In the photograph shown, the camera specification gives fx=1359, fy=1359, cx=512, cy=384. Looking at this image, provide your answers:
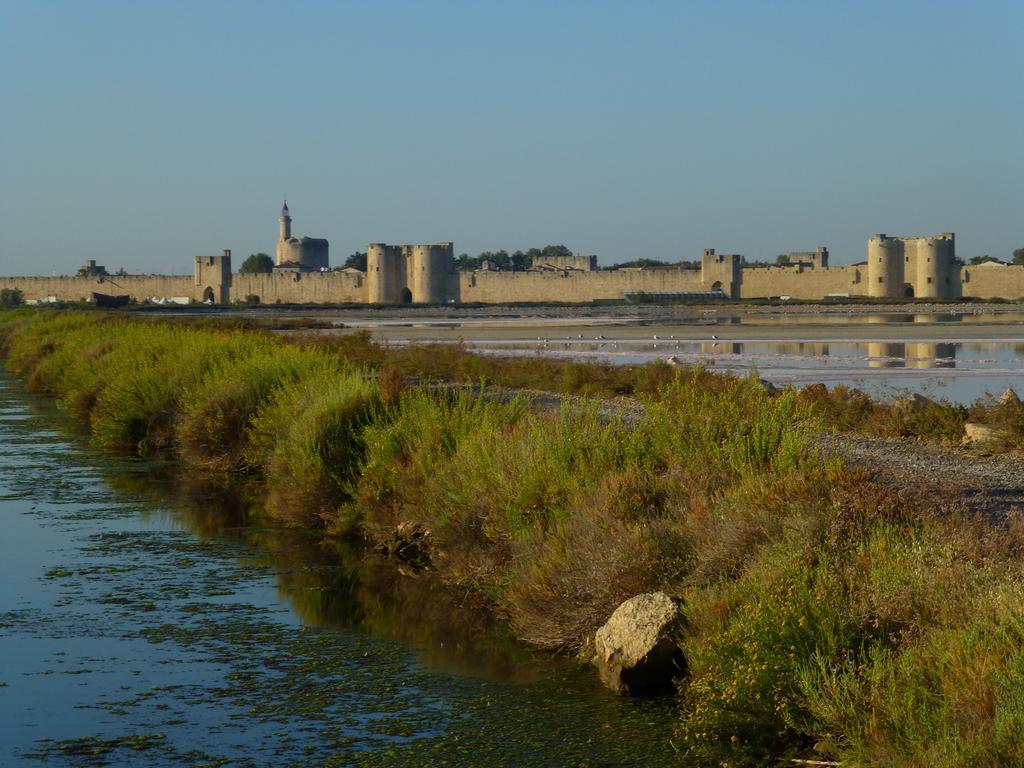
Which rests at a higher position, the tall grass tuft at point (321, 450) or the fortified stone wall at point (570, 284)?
the fortified stone wall at point (570, 284)

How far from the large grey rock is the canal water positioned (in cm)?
10

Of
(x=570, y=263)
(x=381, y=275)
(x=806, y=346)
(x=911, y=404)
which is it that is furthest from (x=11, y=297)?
(x=911, y=404)

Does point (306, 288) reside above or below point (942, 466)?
above

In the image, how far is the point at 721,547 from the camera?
5.30 meters

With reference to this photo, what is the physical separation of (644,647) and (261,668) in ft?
5.62

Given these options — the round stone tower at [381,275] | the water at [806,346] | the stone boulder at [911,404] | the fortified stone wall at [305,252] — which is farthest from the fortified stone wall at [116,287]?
the stone boulder at [911,404]

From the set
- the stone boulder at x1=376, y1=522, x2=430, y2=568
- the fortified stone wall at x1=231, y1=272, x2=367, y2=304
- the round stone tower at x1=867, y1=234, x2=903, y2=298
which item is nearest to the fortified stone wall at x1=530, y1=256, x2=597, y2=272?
the fortified stone wall at x1=231, y1=272, x2=367, y2=304

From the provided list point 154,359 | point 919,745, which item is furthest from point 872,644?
point 154,359

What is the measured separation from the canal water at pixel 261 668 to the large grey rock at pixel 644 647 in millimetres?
98

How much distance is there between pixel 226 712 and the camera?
17.1ft

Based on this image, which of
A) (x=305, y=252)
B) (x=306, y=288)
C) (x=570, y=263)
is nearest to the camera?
(x=306, y=288)

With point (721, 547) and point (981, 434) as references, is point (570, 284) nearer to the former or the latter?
point (981, 434)

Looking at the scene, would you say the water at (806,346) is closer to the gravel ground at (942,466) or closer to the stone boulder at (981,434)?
the stone boulder at (981,434)

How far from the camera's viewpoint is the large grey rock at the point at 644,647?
513 centimetres
